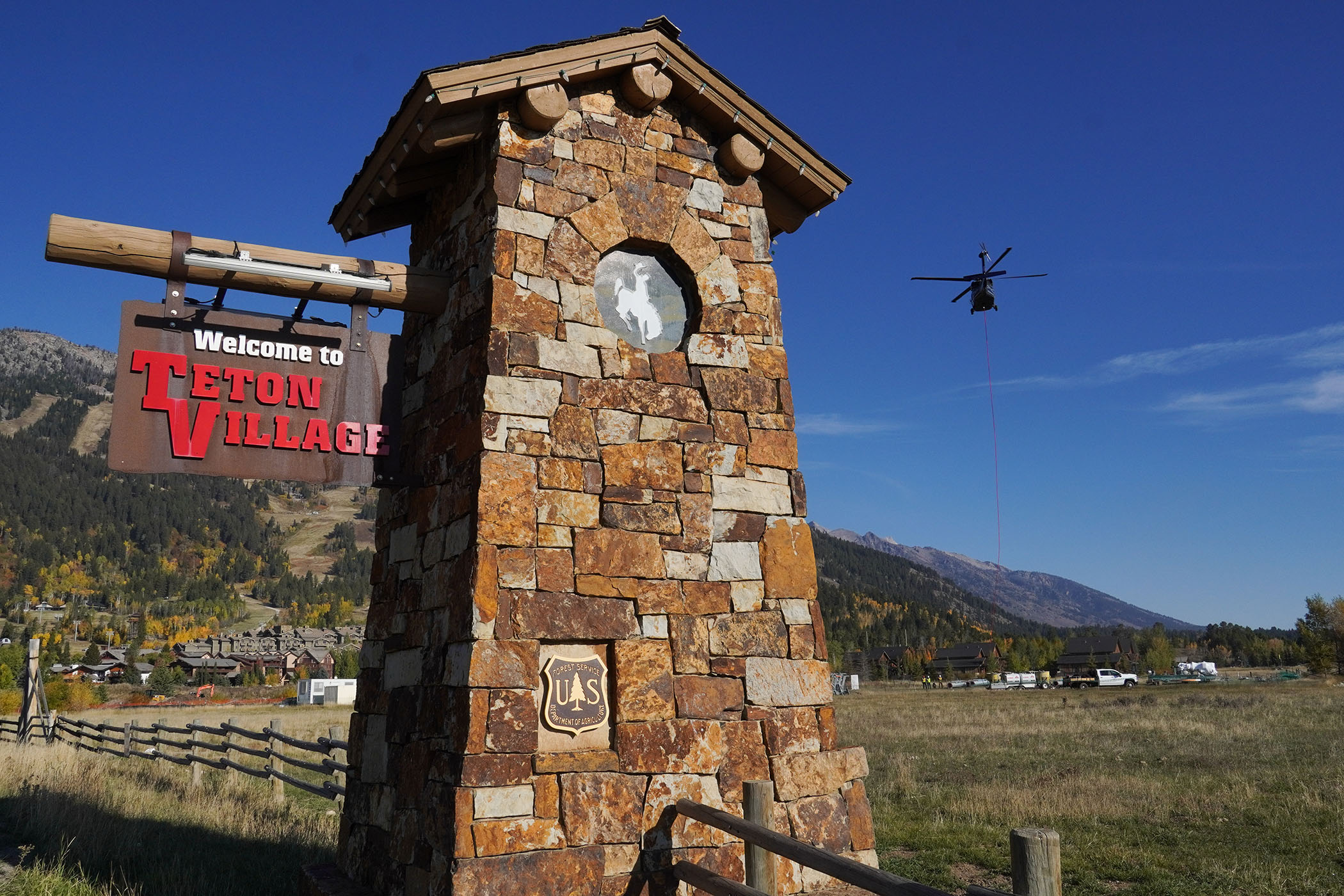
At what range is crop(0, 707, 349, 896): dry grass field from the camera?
7.11 meters

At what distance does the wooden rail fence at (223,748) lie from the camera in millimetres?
→ 12836

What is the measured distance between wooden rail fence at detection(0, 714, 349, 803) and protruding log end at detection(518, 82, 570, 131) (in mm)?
5816

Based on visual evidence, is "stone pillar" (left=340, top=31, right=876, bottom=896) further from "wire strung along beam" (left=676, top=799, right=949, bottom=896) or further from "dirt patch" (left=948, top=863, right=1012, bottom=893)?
"dirt patch" (left=948, top=863, right=1012, bottom=893)

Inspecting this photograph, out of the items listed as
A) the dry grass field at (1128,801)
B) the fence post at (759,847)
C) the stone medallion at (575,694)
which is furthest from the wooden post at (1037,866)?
the dry grass field at (1128,801)

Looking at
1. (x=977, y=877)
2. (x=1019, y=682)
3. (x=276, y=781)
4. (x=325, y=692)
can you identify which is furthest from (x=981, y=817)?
(x=1019, y=682)

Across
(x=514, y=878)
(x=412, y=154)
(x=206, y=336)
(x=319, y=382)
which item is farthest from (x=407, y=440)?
(x=514, y=878)

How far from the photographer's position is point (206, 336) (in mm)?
5613

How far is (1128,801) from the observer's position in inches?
449

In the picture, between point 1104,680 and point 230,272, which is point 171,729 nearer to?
point 230,272

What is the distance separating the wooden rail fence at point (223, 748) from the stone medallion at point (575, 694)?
12.9 feet

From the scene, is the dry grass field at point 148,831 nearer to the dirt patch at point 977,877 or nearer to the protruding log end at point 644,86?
the dirt patch at point 977,877

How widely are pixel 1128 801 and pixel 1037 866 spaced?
33.5ft

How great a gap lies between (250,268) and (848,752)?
194 inches

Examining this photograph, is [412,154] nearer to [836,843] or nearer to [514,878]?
[514,878]
